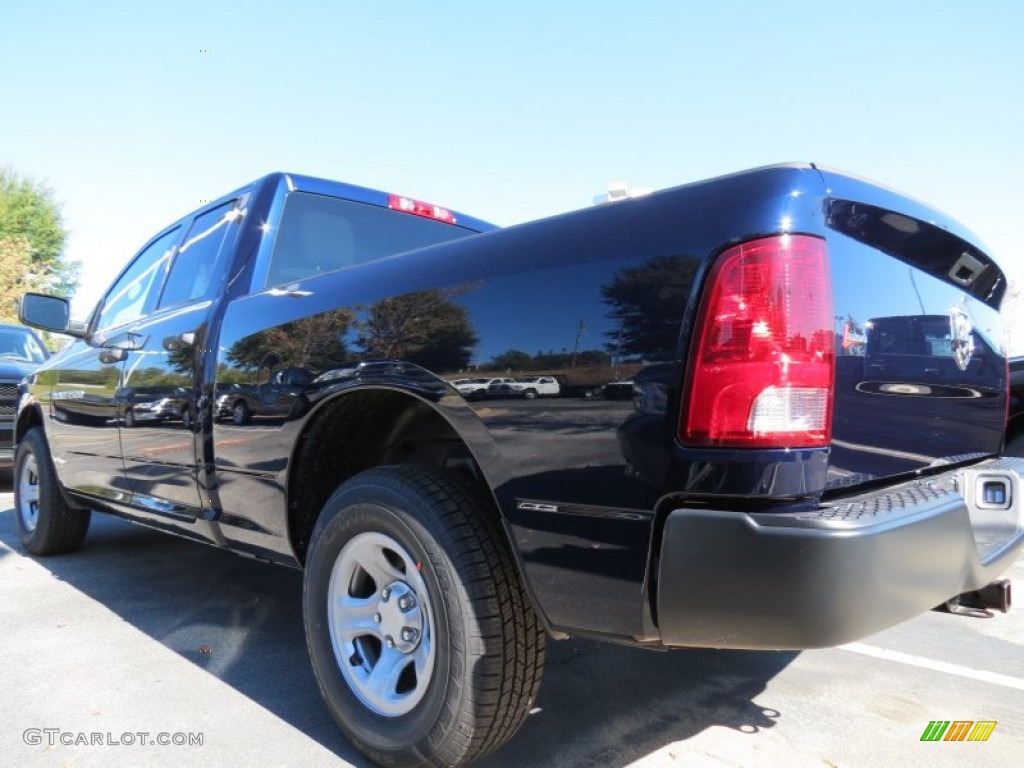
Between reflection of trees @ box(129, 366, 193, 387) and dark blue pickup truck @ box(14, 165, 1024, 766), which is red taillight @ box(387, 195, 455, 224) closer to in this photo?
dark blue pickup truck @ box(14, 165, 1024, 766)

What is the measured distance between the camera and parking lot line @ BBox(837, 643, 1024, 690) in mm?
2801

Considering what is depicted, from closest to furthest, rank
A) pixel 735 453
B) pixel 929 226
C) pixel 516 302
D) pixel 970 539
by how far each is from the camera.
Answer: pixel 735 453
pixel 970 539
pixel 516 302
pixel 929 226

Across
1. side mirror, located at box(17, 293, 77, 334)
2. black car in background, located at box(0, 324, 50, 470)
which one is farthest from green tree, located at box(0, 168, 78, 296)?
side mirror, located at box(17, 293, 77, 334)

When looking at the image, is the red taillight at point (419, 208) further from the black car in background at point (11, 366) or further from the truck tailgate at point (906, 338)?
the black car in background at point (11, 366)

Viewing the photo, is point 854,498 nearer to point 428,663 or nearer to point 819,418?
point 819,418

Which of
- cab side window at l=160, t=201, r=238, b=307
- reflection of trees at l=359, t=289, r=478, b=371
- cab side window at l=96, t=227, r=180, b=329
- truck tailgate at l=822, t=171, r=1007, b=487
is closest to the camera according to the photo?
truck tailgate at l=822, t=171, r=1007, b=487

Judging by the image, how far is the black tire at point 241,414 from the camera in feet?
8.48

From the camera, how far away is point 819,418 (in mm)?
1473

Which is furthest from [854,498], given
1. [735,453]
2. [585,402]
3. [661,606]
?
[585,402]

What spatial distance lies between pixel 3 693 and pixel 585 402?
2.50m

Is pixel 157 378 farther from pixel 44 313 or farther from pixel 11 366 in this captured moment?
pixel 11 366

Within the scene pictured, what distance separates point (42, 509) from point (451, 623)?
3.83 m

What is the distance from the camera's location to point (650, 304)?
155cm

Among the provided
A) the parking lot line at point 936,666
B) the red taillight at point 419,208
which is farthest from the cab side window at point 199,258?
the parking lot line at point 936,666
